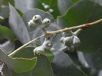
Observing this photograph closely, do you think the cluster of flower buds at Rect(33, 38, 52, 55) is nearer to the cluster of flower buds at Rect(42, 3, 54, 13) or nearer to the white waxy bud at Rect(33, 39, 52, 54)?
the white waxy bud at Rect(33, 39, 52, 54)

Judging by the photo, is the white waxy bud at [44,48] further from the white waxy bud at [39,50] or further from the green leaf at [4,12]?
the green leaf at [4,12]

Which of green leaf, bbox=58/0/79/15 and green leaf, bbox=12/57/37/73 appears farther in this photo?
green leaf, bbox=58/0/79/15

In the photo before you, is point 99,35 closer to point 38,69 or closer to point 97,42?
point 97,42

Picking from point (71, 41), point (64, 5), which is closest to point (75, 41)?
point (71, 41)

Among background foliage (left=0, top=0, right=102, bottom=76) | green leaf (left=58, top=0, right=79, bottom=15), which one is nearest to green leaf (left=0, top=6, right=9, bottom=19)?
background foliage (left=0, top=0, right=102, bottom=76)

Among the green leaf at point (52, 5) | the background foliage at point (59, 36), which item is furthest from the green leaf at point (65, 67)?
the green leaf at point (52, 5)

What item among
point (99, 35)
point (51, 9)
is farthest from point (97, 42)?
point (51, 9)
